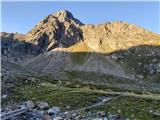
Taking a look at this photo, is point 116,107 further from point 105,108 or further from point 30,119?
point 30,119

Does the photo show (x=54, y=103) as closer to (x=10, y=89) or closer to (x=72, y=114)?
(x=72, y=114)

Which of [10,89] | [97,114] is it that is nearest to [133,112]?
[97,114]

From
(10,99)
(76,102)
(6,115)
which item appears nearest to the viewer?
(6,115)

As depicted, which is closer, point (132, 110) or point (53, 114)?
point (53, 114)

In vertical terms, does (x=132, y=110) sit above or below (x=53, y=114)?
above

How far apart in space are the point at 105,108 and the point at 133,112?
6181 millimetres

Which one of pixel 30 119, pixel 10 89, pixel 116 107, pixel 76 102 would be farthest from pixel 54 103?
pixel 10 89

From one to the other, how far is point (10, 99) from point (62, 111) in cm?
2095

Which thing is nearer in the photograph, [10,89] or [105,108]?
[105,108]

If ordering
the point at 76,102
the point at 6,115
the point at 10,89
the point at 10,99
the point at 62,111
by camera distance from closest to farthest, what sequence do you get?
the point at 6,115 → the point at 62,111 → the point at 76,102 → the point at 10,99 → the point at 10,89

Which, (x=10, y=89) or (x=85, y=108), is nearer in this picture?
(x=85, y=108)

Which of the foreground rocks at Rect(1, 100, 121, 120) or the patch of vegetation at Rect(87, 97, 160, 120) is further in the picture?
the patch of vegetation at Rect(87, 97, 160, 120)

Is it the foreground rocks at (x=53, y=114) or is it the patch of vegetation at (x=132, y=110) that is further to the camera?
the patch of vegetation at (x=132, y=110)

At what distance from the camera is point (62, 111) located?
63.8 m
